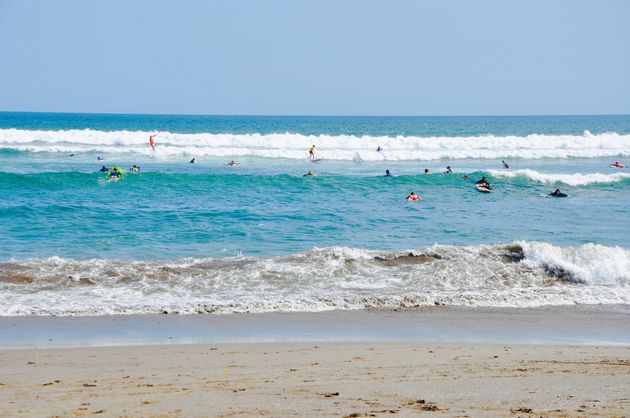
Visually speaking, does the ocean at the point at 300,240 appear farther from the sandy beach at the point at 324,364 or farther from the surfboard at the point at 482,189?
the sandy beach at the point at 324,364

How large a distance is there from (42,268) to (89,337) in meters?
4.79

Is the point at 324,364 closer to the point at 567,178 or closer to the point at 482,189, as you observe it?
the point at 482,189

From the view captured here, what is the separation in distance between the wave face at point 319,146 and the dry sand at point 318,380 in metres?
33.7

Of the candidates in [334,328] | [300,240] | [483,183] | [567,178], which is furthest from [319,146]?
[334,328]

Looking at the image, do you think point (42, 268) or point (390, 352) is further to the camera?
point (42, 268)

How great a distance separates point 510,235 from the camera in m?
18.1

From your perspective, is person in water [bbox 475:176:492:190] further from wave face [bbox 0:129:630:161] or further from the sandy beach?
the sandy beach

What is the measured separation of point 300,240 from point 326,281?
4169 millimetres

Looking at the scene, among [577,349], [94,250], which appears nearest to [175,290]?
[94,250]

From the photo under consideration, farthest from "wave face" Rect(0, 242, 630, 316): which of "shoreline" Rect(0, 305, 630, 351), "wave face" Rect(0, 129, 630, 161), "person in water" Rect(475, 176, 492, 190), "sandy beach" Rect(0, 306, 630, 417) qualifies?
"wave face" Rect(0, 129, 630, 161)

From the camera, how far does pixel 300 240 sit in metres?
17.1

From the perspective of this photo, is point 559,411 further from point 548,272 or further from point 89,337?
point 548,272

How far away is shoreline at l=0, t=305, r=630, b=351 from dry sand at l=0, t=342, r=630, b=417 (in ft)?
1.38

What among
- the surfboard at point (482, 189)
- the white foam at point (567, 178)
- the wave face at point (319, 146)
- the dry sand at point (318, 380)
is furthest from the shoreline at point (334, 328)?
the wave face at point (319, 146)
